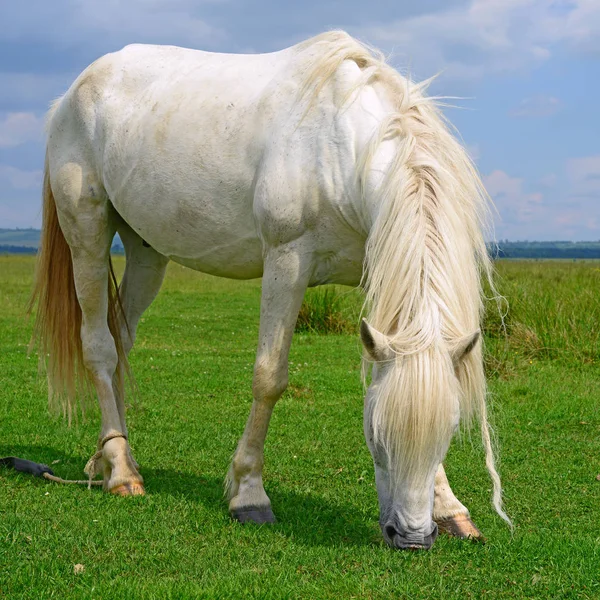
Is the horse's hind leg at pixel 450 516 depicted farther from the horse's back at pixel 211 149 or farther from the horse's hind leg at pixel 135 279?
the horse's hind leg at pixel 135 279

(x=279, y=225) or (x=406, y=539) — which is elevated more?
(x=279, y=225)

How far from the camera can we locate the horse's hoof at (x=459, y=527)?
4152 millimetres

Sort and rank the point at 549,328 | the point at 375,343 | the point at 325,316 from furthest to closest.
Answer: the point at 325,316, the point at 549,328, the point at 375,343

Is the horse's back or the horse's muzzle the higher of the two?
the horse's back

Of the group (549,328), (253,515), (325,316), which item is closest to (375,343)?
(253,515)

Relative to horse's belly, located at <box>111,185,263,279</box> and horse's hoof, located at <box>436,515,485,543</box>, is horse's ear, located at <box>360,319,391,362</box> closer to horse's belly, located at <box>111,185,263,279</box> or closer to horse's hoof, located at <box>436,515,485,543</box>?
horse's hoof, located at <box>436,515,485,543</box>

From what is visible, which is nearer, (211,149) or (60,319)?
(211,149)

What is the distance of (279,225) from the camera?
168 inches

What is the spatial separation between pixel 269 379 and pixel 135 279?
6.23 ft

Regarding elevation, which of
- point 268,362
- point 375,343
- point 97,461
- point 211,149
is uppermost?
point 211,149

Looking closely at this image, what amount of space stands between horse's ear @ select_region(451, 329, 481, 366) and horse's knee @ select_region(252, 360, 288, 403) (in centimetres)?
122

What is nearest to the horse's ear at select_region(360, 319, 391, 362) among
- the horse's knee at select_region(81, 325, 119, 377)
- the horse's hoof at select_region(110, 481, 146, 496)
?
the horse's hoof at select_region(110, 481, 146, 496)

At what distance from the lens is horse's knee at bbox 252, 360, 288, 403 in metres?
4.40

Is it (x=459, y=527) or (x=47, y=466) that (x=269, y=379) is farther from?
(x=47, y=466)
